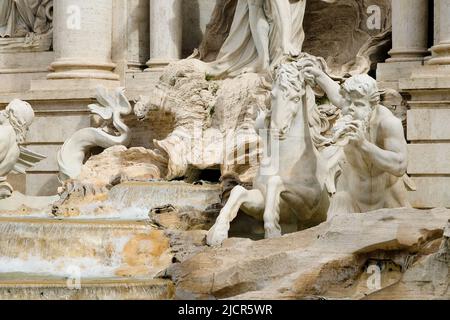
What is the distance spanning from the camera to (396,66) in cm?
1983

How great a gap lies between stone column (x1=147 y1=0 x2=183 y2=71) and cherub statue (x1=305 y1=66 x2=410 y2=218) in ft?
20.3

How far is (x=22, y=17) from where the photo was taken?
2328 cm

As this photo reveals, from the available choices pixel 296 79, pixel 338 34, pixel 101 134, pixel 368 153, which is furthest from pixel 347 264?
pixel 338 34

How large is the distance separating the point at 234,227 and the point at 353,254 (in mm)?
3146

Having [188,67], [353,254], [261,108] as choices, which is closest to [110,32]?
[188,67]

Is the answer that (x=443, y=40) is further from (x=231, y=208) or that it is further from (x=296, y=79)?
(x=231, y=208)

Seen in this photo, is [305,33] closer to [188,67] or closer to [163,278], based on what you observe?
[188,67]

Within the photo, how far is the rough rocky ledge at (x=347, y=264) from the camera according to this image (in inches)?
514

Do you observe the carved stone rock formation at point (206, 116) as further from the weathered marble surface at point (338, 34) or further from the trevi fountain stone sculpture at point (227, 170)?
the weathered marble surface at point (338, 34)

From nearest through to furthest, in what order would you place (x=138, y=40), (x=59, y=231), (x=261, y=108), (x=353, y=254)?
1. (x=353, y=254)
2. (x=59, y=231)
3. (x=261, y=108)
4. (x=138, y=40)

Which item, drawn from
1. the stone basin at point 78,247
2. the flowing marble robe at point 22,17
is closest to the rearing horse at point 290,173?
the stone basin at point 78,247

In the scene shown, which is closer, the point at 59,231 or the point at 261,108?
the point at 59,231

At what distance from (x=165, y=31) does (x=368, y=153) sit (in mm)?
7005

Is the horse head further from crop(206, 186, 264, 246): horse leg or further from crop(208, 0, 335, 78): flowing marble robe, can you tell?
crop(208, 0, 335, 78): flowing marble robe
